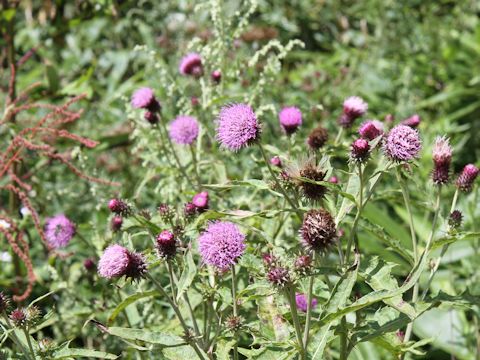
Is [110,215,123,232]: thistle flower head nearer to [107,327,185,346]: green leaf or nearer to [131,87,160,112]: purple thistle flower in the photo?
[131,87,160,112]: purple thistle flower

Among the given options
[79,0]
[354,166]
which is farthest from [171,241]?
[79,0]

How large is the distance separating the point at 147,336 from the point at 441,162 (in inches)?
30.0

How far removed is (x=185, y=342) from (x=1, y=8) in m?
2.00

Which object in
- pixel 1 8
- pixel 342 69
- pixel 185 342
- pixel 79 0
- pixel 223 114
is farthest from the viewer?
pixel 342 69

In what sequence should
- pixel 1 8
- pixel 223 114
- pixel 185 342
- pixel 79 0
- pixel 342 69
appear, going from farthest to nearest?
pixel 342 69, pixel 79 0, pixel 1 8, pixel 223 114, pixel 185 342

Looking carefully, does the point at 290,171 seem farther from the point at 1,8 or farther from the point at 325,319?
the point at 1,8

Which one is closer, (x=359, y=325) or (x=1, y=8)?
(x=359, y=325)

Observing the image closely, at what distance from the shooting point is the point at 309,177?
1357mm

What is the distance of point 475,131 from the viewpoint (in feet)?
14.1

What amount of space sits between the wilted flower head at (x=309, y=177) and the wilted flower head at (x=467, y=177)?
425 millimetres

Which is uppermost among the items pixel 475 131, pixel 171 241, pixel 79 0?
pixel 79 0

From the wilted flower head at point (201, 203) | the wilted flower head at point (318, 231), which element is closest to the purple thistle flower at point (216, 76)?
the wilted flower head at point (201, 203)

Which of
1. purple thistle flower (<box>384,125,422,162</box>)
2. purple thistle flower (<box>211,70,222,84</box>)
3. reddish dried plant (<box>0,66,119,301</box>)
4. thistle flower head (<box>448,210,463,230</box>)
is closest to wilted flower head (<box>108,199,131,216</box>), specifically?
reddish dried plant (<box>0,66,119,301</box>)

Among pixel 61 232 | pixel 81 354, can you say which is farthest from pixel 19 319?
pixel 61 232
